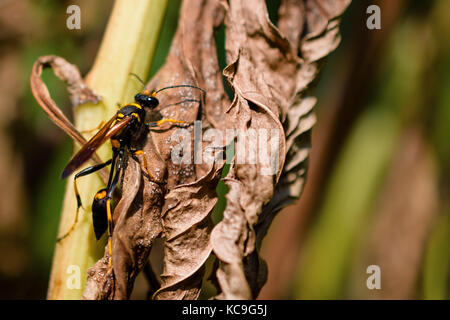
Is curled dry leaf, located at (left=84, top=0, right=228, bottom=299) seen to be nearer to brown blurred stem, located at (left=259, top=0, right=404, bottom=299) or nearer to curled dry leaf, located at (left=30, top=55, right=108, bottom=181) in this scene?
curled dry leaf, located at (left=30, top=55, right=108, bottom=181)

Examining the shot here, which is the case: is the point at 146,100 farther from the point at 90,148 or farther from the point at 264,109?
the point at 264,109

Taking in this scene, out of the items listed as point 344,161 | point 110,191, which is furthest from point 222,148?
point 344,161

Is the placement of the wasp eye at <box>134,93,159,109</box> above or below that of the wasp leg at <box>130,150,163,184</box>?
above

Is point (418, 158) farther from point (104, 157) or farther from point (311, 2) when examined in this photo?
point (104, 157)

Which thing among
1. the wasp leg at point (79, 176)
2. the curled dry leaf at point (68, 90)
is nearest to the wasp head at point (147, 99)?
the curled dry leaf at point (68, 90)

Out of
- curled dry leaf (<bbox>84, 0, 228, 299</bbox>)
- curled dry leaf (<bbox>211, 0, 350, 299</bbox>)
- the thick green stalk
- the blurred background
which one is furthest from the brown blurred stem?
the thick green stalk

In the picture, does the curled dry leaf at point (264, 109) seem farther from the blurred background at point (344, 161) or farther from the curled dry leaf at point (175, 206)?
the blurred background at point (344, 161)
